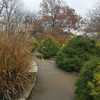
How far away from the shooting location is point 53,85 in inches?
250

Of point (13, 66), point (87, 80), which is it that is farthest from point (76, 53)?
point (13, 66)

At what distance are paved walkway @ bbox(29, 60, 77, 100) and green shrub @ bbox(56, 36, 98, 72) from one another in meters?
0.27

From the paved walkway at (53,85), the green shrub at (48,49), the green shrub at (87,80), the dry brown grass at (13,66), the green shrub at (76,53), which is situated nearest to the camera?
the green shrub at (87,80)

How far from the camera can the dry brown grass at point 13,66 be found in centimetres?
491

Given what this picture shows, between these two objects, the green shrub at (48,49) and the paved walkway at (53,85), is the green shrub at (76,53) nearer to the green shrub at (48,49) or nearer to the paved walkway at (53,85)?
the paved walkway at (53,85)

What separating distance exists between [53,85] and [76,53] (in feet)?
6.04

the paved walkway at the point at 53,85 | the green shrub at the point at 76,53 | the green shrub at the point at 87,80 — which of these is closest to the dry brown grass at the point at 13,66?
the paved walkway at the point at 53,85

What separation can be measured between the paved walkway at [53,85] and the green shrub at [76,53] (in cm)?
27

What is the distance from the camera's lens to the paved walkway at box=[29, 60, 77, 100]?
18.7 feet

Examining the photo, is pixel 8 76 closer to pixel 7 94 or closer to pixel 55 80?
pixel 7 94

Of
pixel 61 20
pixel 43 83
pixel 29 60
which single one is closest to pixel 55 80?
pixel 43 83

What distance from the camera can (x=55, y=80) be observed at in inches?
266

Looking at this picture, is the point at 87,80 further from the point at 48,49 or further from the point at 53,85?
the point at 48,49

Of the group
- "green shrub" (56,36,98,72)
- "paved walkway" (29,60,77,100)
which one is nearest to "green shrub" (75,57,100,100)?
"paved walkway" (29,60,77,100)
